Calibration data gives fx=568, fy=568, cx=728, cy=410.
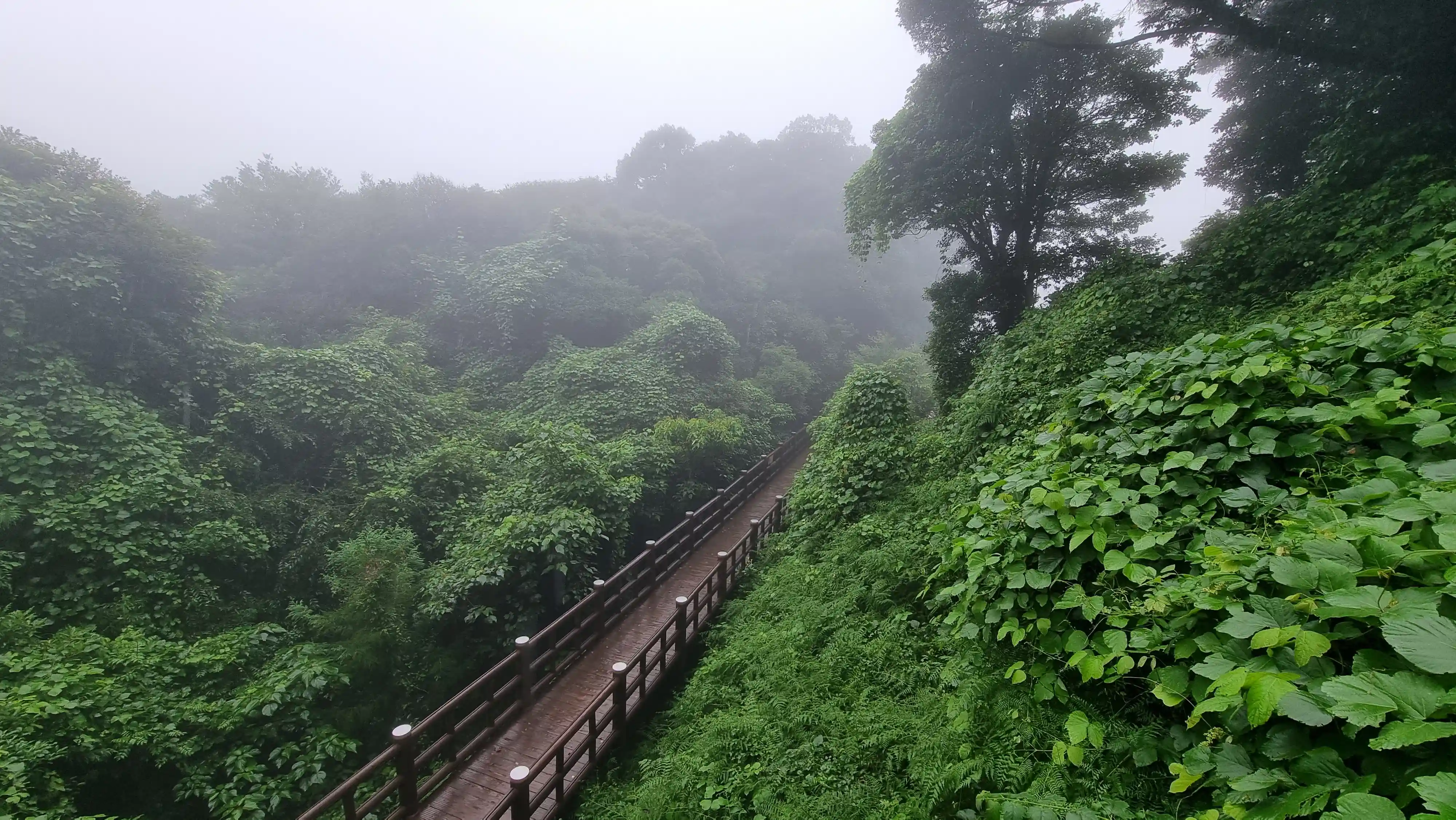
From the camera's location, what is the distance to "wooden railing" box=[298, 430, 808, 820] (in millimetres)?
4984

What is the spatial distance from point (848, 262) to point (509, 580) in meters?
28.7

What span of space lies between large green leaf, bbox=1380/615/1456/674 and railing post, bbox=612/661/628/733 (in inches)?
234

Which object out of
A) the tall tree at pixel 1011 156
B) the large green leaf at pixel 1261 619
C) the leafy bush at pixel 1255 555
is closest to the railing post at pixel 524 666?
the leafy bush at pixel 1255 555

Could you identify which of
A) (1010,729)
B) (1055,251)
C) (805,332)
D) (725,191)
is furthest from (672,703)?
(725,191)

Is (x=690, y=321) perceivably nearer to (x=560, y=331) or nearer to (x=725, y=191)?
(x=560, y=331)

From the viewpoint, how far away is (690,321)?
19.2 metres

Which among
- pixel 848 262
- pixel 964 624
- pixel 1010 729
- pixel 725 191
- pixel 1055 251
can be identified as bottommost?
pixel 1010 729

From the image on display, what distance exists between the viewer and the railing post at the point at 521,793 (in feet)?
16.4

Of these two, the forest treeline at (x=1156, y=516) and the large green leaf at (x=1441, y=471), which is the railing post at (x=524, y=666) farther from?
the large green leaf at (x=1441, y=471)

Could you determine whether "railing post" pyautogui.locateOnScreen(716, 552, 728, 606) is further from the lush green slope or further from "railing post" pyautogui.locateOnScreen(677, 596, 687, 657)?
the lush green slope

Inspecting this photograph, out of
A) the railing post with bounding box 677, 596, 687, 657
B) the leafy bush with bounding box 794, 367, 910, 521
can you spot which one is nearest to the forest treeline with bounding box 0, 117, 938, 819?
the railing post with bounding box 677, 596, 687, 657

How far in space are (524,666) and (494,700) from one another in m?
0.53

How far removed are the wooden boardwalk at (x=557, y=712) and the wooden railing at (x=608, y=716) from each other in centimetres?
8

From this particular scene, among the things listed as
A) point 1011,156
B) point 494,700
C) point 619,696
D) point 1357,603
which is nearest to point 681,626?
point 619,696
